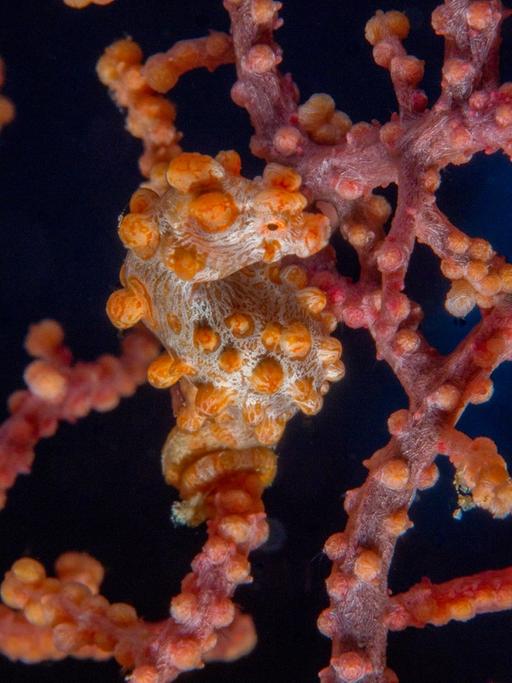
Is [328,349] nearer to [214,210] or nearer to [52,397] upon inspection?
[214,210]

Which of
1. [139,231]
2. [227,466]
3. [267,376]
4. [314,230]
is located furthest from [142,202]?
[227,466]

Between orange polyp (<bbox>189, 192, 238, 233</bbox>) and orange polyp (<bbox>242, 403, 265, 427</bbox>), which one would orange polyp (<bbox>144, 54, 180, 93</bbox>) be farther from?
orange polyp (<bbox>242, 403, 265, 427</bbox>)

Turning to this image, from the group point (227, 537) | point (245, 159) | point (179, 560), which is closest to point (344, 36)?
point (245, 159)

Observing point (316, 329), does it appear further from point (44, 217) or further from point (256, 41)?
point (44, 217)

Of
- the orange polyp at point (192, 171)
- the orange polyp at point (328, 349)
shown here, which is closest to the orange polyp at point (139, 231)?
the orange polyp at point (192, 171)

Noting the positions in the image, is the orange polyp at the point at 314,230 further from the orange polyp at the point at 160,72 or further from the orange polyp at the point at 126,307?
the orange polyp at the point at 160,72

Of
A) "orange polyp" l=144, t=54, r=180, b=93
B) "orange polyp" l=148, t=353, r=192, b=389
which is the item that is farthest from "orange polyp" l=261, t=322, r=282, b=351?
"orange polyp" l=144, t=54, r=180, b=93
